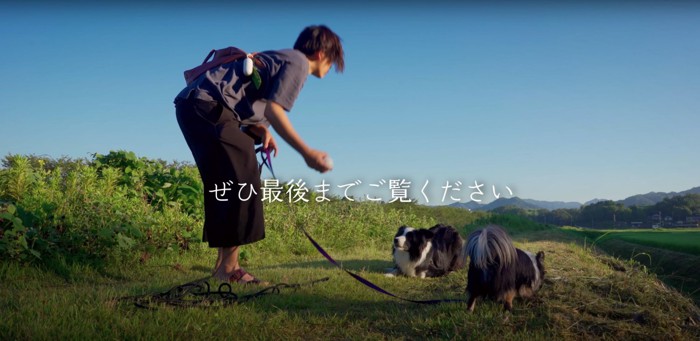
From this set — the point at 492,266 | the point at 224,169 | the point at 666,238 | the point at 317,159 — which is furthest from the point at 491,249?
the point at 666,238

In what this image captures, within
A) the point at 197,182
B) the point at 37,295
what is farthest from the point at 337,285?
the point at 197,182

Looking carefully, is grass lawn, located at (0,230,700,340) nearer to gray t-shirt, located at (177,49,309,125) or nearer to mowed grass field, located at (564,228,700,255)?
gray t-shirt, located at (177,49,309,125)

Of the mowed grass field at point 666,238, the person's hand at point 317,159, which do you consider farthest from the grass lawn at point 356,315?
the mowed grass field at point 666,238

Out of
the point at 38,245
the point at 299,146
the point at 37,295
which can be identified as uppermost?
the point at 299,146

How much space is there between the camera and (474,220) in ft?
57.0

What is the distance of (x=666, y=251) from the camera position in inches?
339

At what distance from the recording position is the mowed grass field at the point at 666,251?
23.2ft

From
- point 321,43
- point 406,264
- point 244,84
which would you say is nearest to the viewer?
point 321,43

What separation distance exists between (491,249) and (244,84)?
2253 millimetres

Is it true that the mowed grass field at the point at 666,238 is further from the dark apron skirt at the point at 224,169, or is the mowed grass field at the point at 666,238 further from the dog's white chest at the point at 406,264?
the dark apron skirt at the point at 224,169

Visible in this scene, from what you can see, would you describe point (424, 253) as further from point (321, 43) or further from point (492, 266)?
point (321, 43)

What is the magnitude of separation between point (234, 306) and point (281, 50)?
1.90 meters

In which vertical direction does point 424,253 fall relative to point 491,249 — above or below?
below

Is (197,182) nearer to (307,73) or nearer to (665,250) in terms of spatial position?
(307,73)
